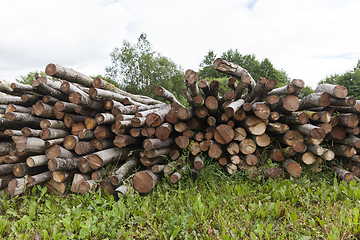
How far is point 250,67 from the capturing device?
2852cm

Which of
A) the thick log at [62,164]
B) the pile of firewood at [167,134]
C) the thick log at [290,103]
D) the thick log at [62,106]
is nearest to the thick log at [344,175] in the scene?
the pile of firewood at [167,134]

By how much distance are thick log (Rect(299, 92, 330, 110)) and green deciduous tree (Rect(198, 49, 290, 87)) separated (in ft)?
68.9

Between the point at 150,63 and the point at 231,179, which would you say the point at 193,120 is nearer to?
the point at 231,179

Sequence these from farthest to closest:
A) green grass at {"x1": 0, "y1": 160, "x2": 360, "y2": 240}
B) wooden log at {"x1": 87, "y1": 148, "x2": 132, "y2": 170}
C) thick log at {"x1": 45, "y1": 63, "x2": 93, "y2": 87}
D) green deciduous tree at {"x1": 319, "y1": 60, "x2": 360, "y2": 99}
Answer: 1. green deciduous tree at {"x1": 319, "y1": 60, "x2": 360, "y2": 99}
2. thick log at {"x1": 45, "y1": 63, "x2": 93, "y2": 87}
3. wooden log at {"x1": 87, "y1": 148, "x2": 132, "y2": 170}
4. green grass at {"x1": 0, "y1": 160, "x2": 360, "y2": 240}

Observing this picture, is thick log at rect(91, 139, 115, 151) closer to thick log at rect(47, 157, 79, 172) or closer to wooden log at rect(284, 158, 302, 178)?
thick log at rect(47, 157, 79, 172)

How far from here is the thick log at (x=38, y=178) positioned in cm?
311

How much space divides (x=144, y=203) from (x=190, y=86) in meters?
1.74

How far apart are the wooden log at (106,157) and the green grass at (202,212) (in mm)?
434

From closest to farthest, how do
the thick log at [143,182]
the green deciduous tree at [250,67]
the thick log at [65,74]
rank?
1. the thick log at [143,182]
2. the thick log at [65,74]
3. the green deciduous tree at [250,67]

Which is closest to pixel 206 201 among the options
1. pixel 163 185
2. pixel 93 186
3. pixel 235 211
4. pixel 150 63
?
pixel 235 211

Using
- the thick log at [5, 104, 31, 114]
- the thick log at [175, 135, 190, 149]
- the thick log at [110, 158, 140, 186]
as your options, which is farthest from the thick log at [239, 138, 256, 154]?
the thick log at [5, 104, 31, 114]

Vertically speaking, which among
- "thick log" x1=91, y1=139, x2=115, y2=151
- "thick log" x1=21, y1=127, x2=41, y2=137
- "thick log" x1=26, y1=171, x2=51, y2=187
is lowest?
"thick log" x1=26, y1=171, x2=51, y2=187

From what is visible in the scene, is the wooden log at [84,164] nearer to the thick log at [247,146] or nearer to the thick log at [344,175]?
the thick log at [247,146]

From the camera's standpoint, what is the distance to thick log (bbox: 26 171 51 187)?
311 cm
